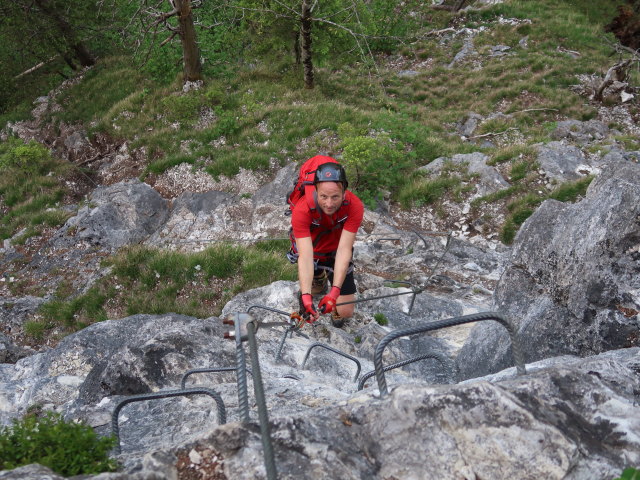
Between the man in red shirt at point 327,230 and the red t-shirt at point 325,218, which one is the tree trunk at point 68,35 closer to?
the man in red shirt at point 327,230

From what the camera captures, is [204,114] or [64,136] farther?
[64,136]

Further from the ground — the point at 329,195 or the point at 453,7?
the point at 453,7

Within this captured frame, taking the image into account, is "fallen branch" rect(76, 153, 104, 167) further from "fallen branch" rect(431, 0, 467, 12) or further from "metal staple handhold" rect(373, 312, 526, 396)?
"fallen branch" rect(431, 0, 467, 12)

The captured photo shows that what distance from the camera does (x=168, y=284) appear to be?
10.2 m

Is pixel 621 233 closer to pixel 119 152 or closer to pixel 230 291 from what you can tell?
pixel 230 291

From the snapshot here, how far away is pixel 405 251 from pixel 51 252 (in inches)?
371

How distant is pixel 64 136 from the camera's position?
18484 millimetres

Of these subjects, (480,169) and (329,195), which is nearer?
(329,195)

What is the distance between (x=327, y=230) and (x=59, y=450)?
4387 mm

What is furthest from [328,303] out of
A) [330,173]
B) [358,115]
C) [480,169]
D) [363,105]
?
[363,105]

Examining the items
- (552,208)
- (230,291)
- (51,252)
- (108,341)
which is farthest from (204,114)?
(552,208)

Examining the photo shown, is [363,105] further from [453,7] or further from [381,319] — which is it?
[453,7]

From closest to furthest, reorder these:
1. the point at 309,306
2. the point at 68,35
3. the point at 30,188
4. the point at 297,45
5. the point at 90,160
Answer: the point at 309,306 < the point at 30,188 < the point at 90,160 < the point at 297,45 < the point at 68,35

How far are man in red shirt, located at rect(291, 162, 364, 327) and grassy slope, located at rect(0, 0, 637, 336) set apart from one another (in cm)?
325
